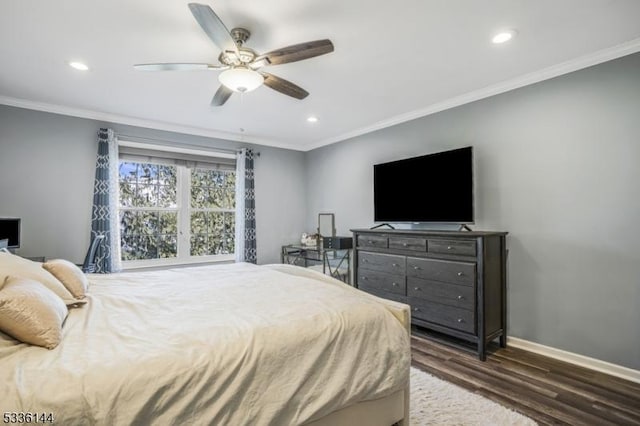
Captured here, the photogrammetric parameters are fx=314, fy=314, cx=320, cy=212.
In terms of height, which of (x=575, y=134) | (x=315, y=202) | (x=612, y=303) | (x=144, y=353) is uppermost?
(x=575, y=134)

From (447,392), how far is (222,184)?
4.11 metres

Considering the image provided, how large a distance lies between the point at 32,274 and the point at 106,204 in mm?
2542

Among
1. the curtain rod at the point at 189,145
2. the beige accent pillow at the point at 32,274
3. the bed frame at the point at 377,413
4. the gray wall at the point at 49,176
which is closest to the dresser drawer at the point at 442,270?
the bed frame at the point at 377,413

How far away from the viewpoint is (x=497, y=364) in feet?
8.80

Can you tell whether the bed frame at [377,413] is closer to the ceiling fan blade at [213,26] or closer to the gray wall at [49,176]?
the ceiling fan blade at [213,26]

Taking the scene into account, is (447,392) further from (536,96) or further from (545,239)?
(536,96)

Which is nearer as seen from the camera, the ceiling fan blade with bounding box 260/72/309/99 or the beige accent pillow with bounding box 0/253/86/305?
the beige accent pillow with bounding box 0/253/86/305

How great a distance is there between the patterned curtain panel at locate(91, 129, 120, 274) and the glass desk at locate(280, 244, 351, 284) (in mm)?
2450

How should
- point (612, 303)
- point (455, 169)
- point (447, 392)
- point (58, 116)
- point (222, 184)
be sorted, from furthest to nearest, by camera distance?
point (222, 184) < point (58, 116) < point (455, 169) < point (612, 303) < point (447, 392)

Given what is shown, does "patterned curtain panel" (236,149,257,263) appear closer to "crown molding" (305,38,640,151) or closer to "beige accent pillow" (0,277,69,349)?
"crown molding" (305,38,640,151)

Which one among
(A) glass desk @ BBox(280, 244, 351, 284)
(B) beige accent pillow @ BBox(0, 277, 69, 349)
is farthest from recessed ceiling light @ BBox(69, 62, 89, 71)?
(A) glass desk @ BBox(280, 244, 351, 284)

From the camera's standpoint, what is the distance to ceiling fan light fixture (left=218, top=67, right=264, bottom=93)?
2145mm

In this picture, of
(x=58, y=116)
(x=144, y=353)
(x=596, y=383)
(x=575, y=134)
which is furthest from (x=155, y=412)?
(x=58, y=116)

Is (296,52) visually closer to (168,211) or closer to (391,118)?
(391,118)
